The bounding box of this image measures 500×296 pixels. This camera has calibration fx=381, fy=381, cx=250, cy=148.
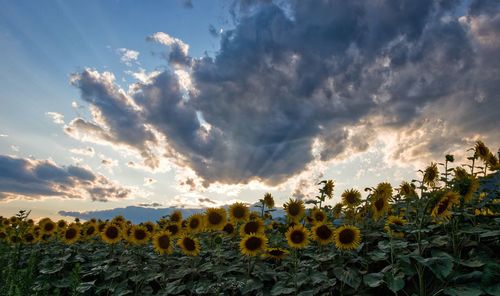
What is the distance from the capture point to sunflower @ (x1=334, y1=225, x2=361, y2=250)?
6293 millimetres

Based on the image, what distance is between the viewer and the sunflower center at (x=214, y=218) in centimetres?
848

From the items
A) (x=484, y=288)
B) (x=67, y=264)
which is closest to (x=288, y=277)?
(x=484, y=288)

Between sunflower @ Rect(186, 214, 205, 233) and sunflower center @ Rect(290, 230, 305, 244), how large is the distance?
8.74 feet

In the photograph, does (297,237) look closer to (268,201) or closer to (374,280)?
(374,280)

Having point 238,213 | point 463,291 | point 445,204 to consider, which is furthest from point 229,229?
point 463,291

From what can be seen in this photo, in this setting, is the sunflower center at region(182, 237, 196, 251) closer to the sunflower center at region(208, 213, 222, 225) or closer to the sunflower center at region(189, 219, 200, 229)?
the sunflower center at region(208, 213, 222, 225)

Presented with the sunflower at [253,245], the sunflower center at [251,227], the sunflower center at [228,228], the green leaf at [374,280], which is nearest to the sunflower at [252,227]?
the sunflower center at [251,227]

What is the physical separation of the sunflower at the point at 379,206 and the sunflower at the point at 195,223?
3693 mm

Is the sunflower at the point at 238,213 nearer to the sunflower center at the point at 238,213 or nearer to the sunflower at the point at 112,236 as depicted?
the sunflower center at the point at 238,213

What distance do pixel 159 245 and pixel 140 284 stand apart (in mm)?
828

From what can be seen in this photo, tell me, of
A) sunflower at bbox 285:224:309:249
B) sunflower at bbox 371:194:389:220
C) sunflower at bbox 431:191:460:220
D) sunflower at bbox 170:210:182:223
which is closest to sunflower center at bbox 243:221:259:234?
sunflower at bbox 285:224:309:249

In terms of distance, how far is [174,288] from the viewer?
648cm

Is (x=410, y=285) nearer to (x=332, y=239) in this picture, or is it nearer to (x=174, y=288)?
(x=332, y=239)

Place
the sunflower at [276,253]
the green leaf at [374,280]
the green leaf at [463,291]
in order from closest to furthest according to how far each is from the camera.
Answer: the green leaf at [463,291] → the green leaf at [374,280] → the sunflower at [276,253]
